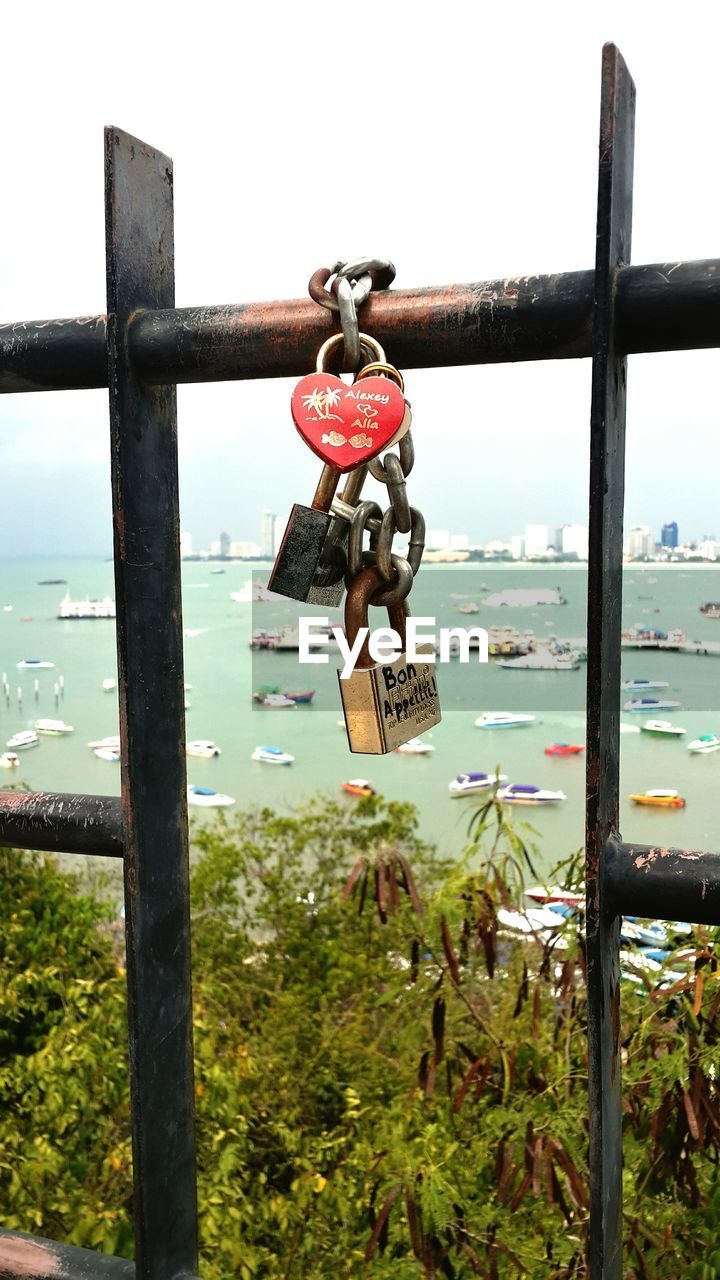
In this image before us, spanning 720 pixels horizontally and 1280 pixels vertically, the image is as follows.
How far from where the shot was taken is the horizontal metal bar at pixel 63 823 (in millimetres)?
498

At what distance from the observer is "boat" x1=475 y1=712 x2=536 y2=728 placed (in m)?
7.50

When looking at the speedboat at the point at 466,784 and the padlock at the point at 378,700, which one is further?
the speedboat at the point at 466,784

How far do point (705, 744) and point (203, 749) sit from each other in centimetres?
348

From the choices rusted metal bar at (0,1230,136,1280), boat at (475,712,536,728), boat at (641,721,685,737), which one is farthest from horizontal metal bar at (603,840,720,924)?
boat at (475,712,536,728)

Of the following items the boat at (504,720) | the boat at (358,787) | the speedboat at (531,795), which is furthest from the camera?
the boat at (504,720)

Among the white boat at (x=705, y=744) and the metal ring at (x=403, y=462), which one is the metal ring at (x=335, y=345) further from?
the white boat at (x=705, y=744)

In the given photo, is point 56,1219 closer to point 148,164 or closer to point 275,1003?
point 275,1003

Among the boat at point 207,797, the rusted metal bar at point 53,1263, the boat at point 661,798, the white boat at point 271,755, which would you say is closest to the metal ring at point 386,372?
the rusted metal bar at point 53,1263

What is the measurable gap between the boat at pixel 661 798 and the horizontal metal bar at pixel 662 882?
16.4 ft

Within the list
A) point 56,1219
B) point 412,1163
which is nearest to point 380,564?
point 412,1163

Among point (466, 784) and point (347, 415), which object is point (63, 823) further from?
point (466, 784)

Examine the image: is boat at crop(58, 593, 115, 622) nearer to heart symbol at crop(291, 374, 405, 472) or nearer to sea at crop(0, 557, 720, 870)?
sea at crop(0, 557, 720, 870)

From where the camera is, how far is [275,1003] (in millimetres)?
3555

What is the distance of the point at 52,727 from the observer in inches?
266
